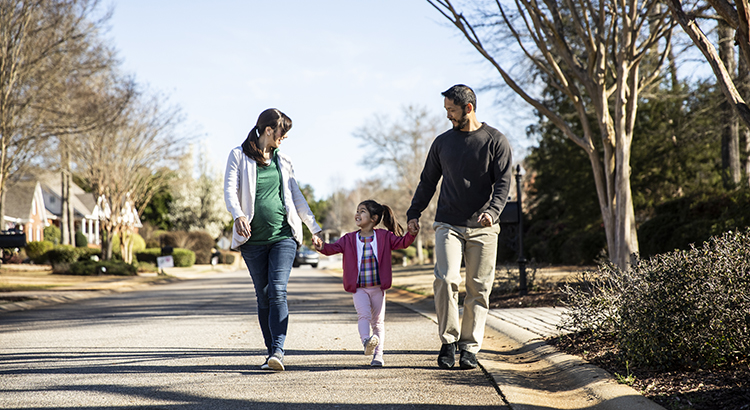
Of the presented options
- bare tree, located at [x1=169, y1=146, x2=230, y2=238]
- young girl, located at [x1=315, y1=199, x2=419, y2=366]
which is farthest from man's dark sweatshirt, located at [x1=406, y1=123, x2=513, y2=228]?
bare tree, located at [x1=169, y1=146, x2=230, y2=238]

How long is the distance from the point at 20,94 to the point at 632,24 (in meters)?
18.0

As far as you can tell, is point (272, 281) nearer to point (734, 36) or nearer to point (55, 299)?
point (734, 36)

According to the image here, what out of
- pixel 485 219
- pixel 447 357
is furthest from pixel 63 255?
pixel 485 219

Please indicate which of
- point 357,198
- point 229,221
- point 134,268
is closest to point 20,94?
point 134,268

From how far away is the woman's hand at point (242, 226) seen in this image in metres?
5.00

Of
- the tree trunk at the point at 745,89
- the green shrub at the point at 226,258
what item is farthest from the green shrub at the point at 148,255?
the tree trunk at the point at 745,89

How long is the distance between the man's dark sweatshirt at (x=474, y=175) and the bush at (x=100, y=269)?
896 inches

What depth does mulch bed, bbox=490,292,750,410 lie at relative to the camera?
11.6ft

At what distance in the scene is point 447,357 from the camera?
203 inches

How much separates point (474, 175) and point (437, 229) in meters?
0.53

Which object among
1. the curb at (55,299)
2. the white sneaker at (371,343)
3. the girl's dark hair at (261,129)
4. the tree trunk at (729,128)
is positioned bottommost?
the curb at (55,299)

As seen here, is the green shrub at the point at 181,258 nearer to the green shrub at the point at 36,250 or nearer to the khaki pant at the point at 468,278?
the green shrub at the point at 36,250

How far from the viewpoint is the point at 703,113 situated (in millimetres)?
19734

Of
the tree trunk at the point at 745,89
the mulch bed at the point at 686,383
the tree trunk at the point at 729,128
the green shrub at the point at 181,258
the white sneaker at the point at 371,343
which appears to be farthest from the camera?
the green shrub at the point at 181,258
